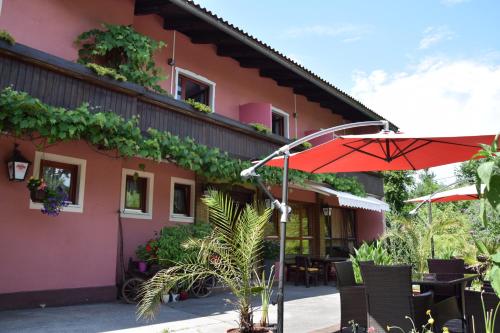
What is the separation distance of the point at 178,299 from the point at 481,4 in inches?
316

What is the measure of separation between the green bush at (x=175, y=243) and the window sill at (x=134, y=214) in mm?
1016

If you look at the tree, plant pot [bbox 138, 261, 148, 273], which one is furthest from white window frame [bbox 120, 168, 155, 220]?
the tree

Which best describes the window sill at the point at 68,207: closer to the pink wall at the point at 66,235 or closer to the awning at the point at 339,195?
the pink wall at the point at 66,235

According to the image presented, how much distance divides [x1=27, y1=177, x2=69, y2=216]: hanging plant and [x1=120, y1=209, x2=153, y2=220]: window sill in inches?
73.8

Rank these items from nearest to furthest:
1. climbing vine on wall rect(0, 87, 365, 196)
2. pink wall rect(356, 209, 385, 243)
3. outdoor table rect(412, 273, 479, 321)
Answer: outdoor table rect(412, 273, 479, 321) < climbing vine on wall rect(0, 87, 365, 196) < pink wall rect(356, 209, 385, 243)

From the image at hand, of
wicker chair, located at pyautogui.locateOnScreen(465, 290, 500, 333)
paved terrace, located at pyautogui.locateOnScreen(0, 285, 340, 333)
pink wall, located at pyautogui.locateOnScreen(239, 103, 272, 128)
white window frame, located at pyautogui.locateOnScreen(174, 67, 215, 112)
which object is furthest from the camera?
pink wall, located at pyautogui.locateOnScreen(239, 103, 272, 128)

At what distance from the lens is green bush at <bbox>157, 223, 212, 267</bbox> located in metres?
7.87

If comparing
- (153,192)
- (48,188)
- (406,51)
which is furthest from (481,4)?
(48,188)

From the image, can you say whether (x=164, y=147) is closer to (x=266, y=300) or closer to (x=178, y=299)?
(x=178, y=299)

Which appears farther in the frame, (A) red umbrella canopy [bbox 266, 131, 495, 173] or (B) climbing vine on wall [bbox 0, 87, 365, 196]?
(B) climbing vine on wall [bbox 0, 87, 365, 196]

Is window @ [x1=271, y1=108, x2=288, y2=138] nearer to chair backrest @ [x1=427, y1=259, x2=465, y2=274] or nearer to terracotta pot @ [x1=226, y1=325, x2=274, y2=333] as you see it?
chair backrest @ [x1=427, y1=259, x2=465, y2=274]

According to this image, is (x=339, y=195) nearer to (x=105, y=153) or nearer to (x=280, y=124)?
(x=280, y=124)

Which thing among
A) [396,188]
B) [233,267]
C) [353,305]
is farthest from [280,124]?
[396,188]

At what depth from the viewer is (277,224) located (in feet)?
43.1
